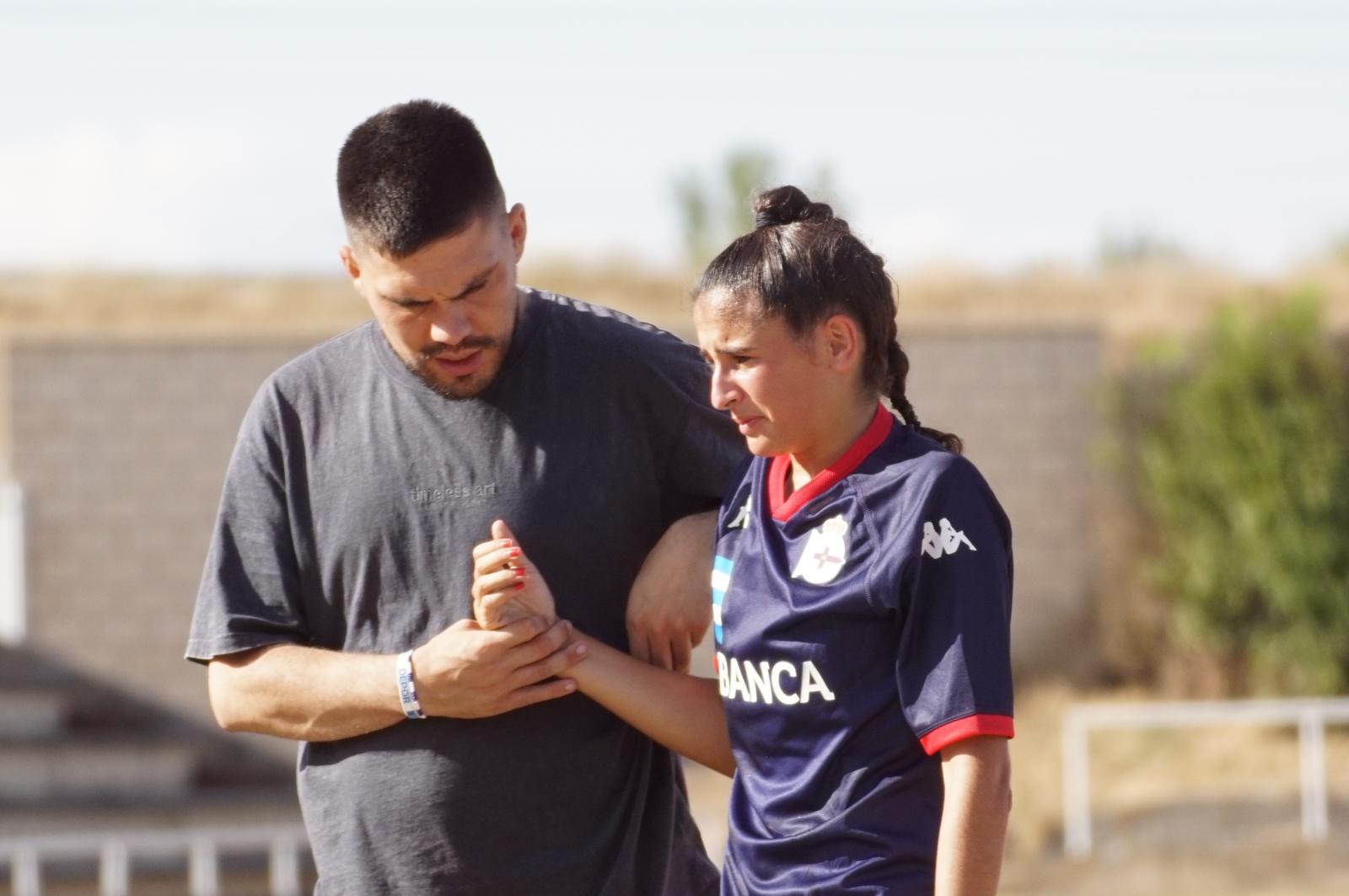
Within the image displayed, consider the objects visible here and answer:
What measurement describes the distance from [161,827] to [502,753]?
8.59 metres

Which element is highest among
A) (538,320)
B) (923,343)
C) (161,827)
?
(538,320)

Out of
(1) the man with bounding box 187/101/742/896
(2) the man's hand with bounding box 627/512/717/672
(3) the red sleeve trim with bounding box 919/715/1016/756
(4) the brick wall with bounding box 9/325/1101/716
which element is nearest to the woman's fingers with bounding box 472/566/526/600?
(1) the man with bounding box 187/101/742/896

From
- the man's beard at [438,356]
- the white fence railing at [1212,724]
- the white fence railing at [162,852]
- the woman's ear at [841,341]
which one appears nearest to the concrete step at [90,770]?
the white fence railing at [162,852]

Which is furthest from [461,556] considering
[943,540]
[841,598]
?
[943,540]

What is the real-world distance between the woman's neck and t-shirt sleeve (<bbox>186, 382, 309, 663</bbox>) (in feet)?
2.57

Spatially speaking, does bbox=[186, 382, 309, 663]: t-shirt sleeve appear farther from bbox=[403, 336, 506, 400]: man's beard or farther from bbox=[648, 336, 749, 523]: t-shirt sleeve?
bbox=[648, 336, 749, 523]: t-shirt sleeve

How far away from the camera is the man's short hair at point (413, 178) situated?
8.67 ft

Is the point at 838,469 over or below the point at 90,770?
over

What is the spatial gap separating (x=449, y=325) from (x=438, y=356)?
2.6 inches

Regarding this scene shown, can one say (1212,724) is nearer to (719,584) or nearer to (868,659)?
(719,584)

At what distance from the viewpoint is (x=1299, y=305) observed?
12.1 metres

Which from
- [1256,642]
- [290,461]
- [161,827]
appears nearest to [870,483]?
[290,461]

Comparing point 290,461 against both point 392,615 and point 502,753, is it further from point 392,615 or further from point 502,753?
point 502,753

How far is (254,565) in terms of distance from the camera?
279 cm
